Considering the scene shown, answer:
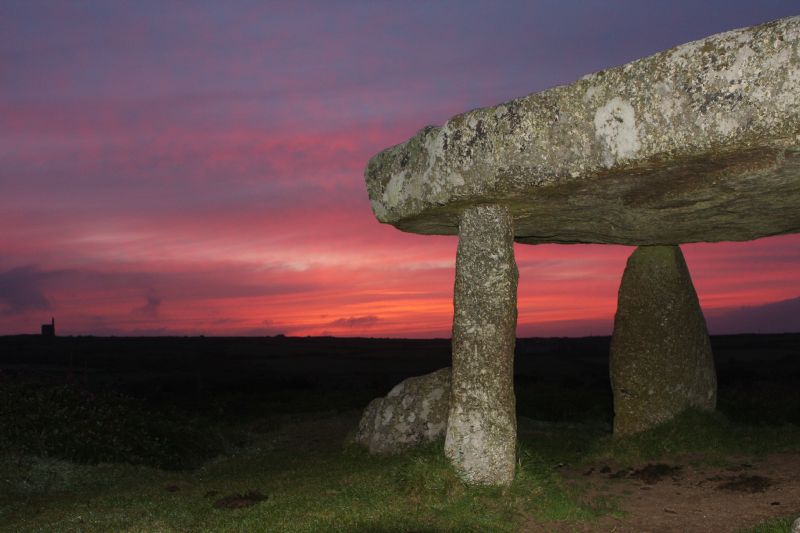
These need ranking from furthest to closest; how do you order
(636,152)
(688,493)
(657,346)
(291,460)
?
(291,460) < (657,346) < (688,493) < (636,152)

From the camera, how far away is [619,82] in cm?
788

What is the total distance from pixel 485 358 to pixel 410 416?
17.0 ft

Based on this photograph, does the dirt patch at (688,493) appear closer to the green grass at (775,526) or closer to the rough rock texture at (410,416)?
the green grass at (775,526)

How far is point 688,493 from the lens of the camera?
1105cm

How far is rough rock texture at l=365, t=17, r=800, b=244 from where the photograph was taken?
23.3ft

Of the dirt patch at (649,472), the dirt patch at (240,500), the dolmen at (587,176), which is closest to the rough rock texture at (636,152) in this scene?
the dolmen at (587,176)

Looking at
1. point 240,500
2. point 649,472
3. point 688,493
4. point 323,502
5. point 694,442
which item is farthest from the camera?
point 694,442

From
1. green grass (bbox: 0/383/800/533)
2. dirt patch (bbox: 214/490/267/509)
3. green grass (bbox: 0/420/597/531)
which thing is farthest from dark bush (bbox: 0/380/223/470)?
dirt patch (bbox: 214/490/267/509)

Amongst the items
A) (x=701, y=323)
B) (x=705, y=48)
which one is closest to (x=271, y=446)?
(x=701, y=323)

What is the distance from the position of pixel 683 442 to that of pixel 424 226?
6238mm

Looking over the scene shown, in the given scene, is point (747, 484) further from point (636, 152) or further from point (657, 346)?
point (636, 152)

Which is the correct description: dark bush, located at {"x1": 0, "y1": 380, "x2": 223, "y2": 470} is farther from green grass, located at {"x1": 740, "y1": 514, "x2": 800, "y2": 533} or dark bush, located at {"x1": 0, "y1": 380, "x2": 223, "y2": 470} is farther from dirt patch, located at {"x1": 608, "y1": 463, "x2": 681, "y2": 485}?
green grass, located at {"x1": 740, "y1": 514, "x2": 800, "y2": 533}

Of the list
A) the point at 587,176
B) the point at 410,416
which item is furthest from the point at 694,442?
the point at 587,176

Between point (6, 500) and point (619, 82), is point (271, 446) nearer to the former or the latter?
point (6, 500)
